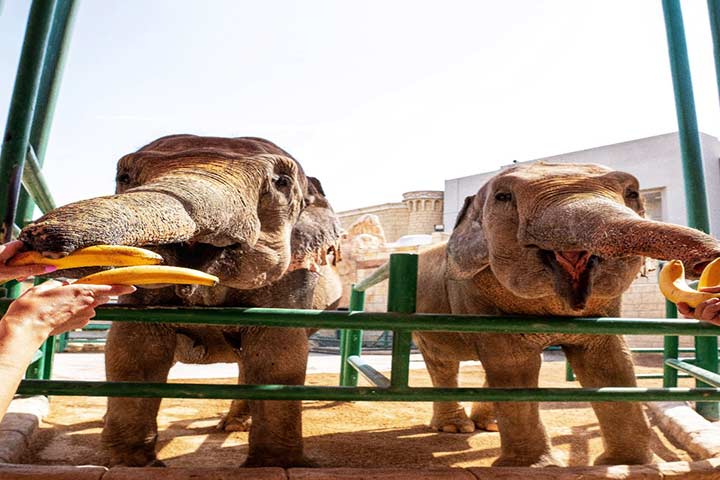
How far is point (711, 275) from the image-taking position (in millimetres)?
1726

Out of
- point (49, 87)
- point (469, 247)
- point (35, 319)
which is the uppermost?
point (49, 87)

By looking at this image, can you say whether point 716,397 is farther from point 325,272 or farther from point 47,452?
point 47,452

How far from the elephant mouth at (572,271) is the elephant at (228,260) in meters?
1.11

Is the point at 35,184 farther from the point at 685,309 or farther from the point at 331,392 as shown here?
the point at 685,309

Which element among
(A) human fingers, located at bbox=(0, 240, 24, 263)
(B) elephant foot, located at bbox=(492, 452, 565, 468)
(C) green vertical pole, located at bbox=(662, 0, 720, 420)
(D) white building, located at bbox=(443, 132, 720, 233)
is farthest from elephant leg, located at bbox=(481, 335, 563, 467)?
(D) white building, located at bbox=(443, 132, 720, 233)

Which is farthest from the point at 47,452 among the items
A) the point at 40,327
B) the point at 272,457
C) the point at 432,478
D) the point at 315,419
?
the point at 40,327

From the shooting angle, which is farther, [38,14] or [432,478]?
[38,14]

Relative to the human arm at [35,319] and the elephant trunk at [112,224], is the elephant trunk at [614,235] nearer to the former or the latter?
the elephant trunk at [112,224]

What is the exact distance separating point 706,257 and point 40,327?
1768mm

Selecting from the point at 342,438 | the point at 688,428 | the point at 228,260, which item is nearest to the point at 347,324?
the point at 228,260

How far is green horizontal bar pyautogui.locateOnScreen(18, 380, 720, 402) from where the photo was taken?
2270 mm

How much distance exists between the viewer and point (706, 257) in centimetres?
187

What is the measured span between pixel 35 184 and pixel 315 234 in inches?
70.4

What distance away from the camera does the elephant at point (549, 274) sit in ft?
8.28
